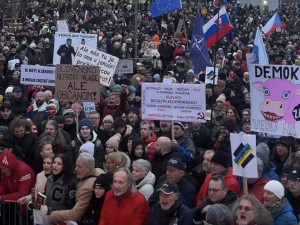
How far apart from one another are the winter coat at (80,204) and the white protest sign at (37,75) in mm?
5666

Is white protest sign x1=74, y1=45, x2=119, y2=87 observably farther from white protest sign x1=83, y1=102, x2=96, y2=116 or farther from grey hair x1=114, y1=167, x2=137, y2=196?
grey hair x1=114, y1=167, x2=137, y2=196

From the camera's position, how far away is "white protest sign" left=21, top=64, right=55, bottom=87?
13.1 metres

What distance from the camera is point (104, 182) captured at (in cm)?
743

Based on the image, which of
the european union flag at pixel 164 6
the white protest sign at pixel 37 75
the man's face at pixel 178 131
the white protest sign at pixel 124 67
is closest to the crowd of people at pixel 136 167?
the man's face at pixel 178 131

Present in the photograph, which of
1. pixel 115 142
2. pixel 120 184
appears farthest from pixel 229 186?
pixel 115 142

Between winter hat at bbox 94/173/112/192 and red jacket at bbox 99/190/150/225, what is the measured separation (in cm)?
26

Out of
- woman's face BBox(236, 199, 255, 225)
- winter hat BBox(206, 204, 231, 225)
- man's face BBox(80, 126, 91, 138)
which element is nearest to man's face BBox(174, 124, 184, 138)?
man's face BBox(80, 126, 91, 138)

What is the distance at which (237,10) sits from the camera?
138 feet

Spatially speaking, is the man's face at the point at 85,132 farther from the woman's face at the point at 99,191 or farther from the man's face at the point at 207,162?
the woman's face at the point at 99,191

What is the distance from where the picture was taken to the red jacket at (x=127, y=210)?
23.3ft

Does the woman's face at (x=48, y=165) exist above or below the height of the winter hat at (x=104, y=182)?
above

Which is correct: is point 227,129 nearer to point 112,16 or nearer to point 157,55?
point 157,55

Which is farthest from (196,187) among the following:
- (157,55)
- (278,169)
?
(157,55)

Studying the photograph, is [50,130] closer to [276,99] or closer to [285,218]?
[276,99]
